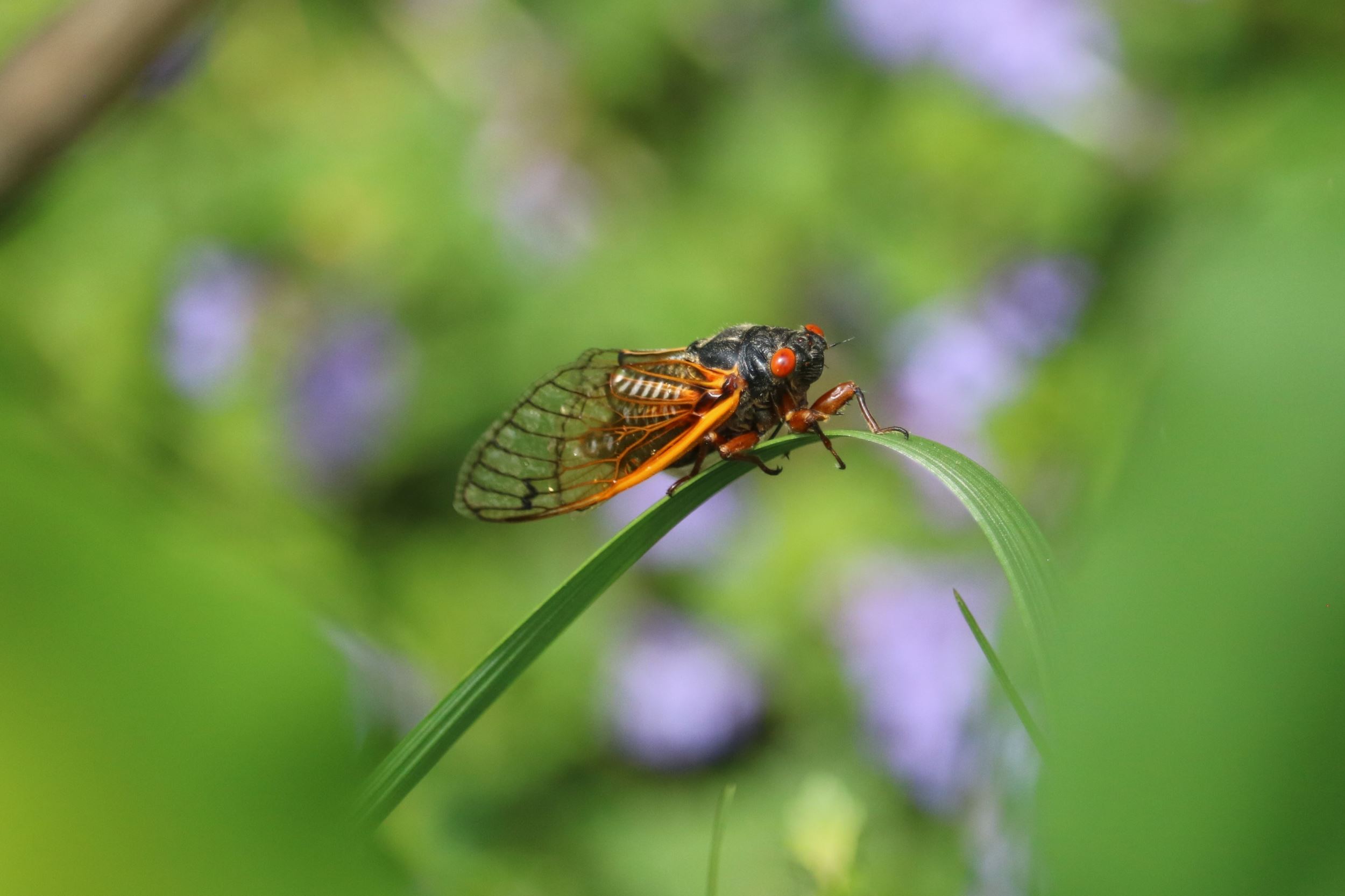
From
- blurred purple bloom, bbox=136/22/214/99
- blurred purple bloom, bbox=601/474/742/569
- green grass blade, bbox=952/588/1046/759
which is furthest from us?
blurred purple bloom, bbox=136/22/214/99

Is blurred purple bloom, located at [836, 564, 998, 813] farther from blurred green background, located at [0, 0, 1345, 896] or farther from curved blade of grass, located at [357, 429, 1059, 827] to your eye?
curved blade of grass, located at [357, 429, 1059, 827]

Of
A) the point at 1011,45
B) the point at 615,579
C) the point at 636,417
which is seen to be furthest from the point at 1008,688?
the point at 1011,45

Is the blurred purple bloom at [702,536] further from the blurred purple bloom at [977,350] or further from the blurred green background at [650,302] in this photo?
the blurred purple bloom at [977,350]

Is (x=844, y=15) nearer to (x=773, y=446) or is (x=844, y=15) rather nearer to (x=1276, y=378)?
(x=773, y=446)

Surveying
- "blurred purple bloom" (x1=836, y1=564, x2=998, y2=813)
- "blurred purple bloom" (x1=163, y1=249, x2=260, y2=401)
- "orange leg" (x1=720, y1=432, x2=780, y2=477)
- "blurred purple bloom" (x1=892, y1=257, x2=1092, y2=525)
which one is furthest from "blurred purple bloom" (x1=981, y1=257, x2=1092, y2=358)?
"blurred purple bloom" (x1=163, y1=249, x2=260, y2=401)

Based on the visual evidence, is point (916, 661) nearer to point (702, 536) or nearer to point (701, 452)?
point (702, 536)

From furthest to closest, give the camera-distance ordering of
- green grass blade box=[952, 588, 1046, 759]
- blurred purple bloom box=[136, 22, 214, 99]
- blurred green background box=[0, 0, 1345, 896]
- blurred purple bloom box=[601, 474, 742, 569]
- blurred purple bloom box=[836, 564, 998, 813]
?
blurred purple bloom box=[136, 22, 214, 99] → blurred purple bloom box=[601, 474, 742, 569] → blurred green background box=[0, 0, 1345, 896] → blurred purple bloom box=[836, 564, 998, 813] → green grass blade box=[952, 588, 1046, 759]

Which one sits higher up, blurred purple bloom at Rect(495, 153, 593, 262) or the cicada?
blurred purple bloom at Rect(495, 153, 593, 262)
